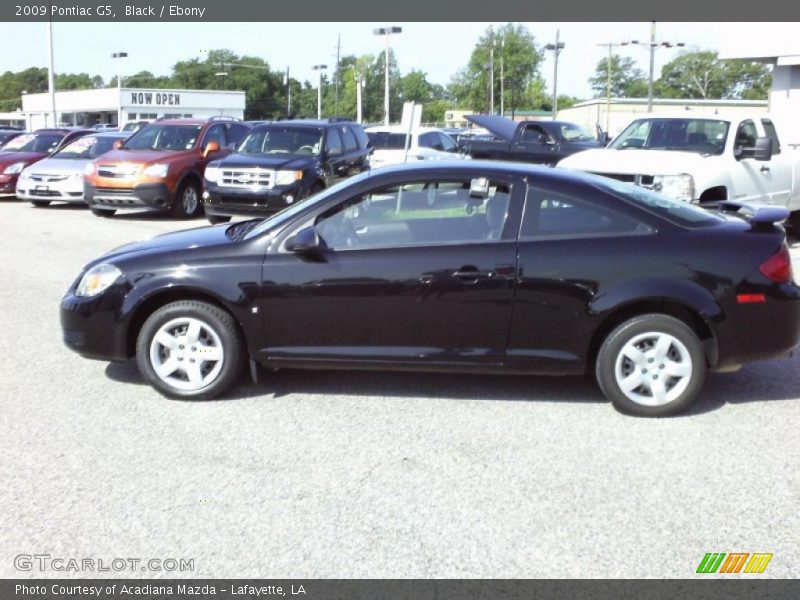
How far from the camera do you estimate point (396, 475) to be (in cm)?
444

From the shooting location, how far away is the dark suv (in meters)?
14.1

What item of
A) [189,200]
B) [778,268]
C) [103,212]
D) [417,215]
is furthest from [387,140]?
[778,268]

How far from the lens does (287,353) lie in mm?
5512

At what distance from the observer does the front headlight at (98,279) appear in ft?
18.5

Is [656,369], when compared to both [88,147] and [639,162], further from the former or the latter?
[88,147]

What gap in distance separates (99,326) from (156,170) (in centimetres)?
1084

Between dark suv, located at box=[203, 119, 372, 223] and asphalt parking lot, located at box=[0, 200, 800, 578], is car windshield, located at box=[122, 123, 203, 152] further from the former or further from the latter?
asphalt parking lot, located at box=[0, 200, 800, 578]

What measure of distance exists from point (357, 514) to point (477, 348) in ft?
5.52

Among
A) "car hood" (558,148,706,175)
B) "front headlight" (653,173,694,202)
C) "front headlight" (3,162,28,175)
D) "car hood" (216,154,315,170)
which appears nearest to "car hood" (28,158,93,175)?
"front headlight" (3,162,28,175)

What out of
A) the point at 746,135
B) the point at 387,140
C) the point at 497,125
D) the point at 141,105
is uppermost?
the point at 141,105

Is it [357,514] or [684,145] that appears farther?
[684,145]

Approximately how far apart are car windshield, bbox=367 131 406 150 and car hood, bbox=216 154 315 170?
714 cm
